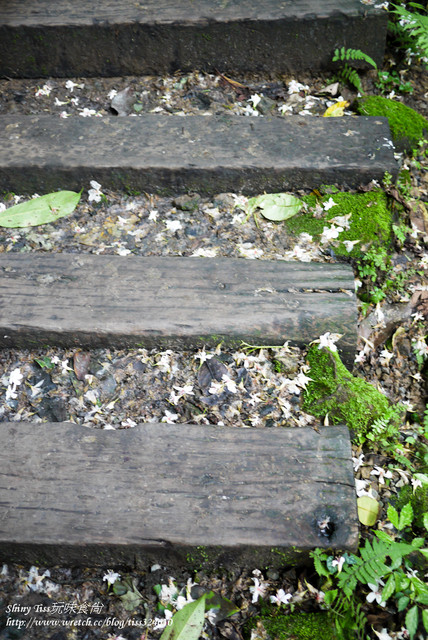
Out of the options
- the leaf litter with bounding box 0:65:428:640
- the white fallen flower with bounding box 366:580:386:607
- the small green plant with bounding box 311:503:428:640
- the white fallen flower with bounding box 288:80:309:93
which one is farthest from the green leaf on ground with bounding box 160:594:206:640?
the white fallen flower with bounding box 288:80:309:93

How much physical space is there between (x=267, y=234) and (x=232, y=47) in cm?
123

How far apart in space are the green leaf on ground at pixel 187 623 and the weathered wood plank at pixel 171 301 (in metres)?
0.91

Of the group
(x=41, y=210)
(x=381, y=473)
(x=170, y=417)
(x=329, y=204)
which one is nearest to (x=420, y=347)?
(x=381, y=473)

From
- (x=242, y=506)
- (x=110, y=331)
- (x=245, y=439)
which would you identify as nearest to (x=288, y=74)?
(x=110, y=331)

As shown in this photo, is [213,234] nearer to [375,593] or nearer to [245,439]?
[245,439]

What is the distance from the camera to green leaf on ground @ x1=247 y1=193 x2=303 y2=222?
238 cm

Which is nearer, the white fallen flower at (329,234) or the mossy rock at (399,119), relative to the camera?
the white fallen flower at (329,234)

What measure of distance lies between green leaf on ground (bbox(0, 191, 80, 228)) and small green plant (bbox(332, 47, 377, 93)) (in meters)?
1.63

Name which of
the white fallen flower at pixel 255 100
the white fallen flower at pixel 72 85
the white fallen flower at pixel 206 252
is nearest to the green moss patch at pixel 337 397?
the white fallen flower at pixel 206 252

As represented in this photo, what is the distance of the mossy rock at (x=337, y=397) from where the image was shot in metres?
1.91

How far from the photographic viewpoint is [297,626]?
61.9 inches

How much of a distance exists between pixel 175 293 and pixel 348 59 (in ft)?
5.95

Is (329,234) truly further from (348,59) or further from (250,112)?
(348,59)

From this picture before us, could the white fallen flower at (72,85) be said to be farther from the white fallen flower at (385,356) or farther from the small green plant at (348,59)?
the white fallen flower at (385,356)
